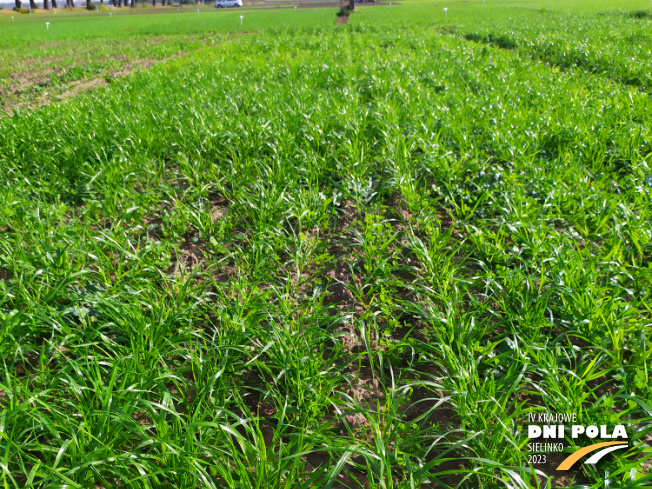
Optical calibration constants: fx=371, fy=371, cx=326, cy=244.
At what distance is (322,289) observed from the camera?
2785 millimetres

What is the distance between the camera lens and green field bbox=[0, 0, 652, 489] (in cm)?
158

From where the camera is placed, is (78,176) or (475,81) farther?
(475,81)

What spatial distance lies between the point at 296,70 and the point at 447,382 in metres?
8.87

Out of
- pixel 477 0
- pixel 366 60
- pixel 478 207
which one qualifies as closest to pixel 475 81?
pixel 366 60

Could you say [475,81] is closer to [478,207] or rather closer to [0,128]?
[478,207]

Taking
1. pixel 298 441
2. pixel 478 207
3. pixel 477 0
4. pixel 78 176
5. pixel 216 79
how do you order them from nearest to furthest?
pixel 298 441, pixel 478 207, pixel 78 176, pixel 216 79, pixel 477 0

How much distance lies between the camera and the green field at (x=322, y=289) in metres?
1.58

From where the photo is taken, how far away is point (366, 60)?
33.7 ft

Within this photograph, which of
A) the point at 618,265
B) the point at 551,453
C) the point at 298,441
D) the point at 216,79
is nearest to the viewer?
the point at 298,441

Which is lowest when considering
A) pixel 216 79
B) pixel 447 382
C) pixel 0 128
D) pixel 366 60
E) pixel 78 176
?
pixel 447 382

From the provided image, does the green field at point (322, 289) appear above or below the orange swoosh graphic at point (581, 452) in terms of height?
above

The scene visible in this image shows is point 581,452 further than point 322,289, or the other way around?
point 322,289

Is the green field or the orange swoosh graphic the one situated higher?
the green field

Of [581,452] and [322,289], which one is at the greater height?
[322,289]
